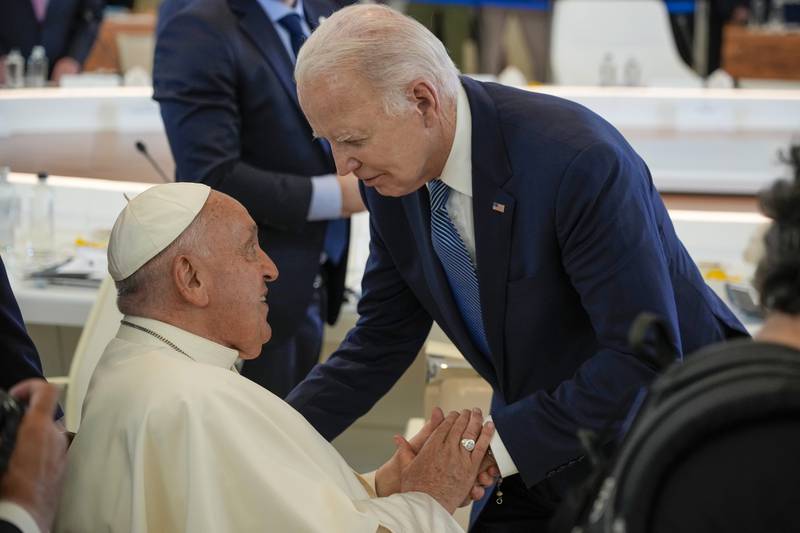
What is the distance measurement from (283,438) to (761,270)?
0.98 m

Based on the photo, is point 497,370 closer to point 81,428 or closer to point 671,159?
point 81,428

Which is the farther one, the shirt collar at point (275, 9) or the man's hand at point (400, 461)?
the shirt collar at point (275, 9)

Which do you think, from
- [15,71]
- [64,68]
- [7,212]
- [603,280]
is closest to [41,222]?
[7,212]

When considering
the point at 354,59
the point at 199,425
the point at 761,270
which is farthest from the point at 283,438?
the point at 761,270

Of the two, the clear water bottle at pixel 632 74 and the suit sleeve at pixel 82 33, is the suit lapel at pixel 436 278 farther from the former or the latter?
the suit sleeve at pixel 82 33

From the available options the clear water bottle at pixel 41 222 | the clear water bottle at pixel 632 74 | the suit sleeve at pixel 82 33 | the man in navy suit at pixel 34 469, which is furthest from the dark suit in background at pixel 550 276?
the suit sleeve at pixel 82 33

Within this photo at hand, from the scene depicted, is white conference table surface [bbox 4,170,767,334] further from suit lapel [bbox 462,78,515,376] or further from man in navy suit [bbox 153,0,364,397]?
suit lapel [bbox 462,78,515,376]

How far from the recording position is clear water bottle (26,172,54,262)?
175 inches

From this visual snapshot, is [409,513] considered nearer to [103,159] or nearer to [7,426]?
[7,426]

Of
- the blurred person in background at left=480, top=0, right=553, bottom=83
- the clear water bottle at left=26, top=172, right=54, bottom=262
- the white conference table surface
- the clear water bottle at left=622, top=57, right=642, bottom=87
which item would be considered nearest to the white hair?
the white conference table surface

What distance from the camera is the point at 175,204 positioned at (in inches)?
86.0

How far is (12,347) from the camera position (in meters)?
2.41

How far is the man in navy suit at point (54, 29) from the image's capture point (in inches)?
299

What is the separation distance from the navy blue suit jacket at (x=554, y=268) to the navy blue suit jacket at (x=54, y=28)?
5731mm
